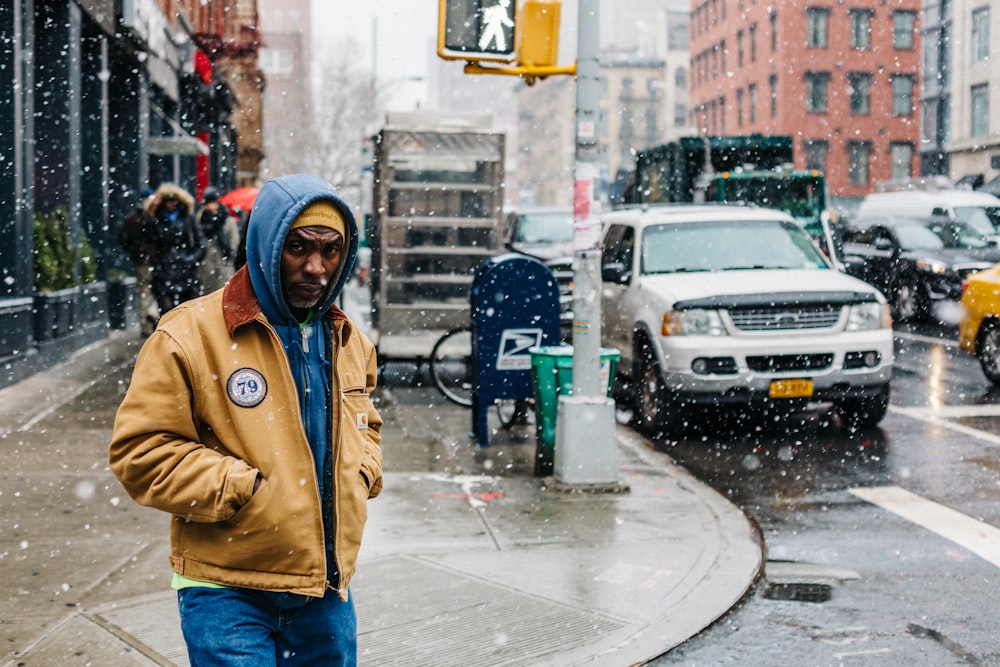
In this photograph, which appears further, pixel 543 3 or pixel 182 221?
pixel 182 221

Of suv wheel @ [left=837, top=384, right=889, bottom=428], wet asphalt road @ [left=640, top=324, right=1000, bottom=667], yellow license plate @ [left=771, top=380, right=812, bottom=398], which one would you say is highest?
yellow license plate @ [left=771, top=380, right=812, bottom=398]

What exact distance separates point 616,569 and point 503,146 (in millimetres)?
8386

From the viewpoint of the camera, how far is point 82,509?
7.06m

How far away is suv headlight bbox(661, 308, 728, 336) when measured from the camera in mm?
9922

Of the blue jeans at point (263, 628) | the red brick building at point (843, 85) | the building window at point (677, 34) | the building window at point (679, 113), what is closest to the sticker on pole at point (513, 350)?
the blue jeans at point (263, 628)

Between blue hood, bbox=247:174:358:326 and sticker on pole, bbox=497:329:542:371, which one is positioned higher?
blue hood, bbox=247:174:358:326

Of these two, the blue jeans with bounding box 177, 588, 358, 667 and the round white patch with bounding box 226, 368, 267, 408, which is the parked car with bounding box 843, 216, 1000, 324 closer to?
the blue jeans with bounding box 177, 588, 358, 667

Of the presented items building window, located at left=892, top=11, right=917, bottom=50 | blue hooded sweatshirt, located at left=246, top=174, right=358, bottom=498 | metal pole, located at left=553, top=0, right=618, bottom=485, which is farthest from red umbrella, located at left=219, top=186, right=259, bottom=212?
building window, located at left=892, top=11, right=917, bottom=50

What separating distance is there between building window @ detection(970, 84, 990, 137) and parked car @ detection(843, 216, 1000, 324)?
27988 millimetres

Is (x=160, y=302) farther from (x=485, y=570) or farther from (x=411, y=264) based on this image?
(x=485, y=570)

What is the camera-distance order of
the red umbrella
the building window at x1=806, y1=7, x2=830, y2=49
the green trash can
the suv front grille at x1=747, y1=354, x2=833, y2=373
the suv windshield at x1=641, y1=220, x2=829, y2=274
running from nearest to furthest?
1. the green trash can
2. the suv front grille at x1=747, y1=354, x2=833, y2=373
3. the suv windshield at x1=641, y1=220, x2=829, y2=274
4. the red umbrella
5. the building window at x1=806, y1=7, x2=830, y2=49

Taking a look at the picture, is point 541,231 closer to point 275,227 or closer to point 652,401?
point 652,401

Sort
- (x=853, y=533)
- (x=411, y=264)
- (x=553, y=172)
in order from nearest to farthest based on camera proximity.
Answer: (x=853, y=533) < (x=411, y=264) < (x=553, y=172)

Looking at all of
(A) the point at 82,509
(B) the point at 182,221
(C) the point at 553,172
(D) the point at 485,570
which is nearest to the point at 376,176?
(B) the point at 182,221
